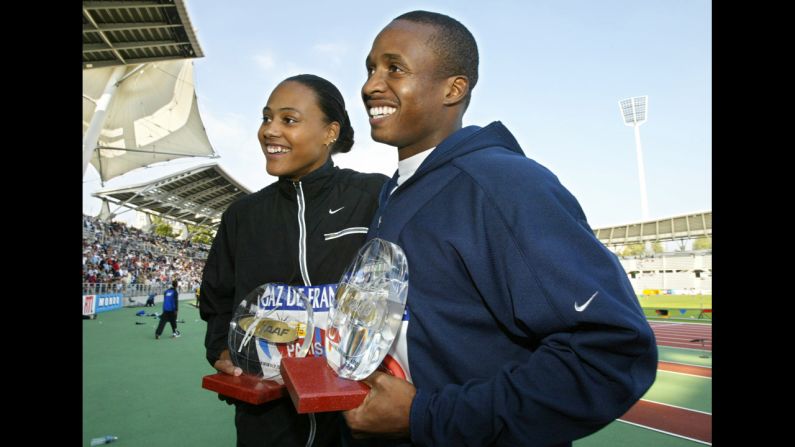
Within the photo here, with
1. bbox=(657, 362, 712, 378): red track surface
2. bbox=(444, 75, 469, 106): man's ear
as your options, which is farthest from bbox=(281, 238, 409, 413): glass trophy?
bbox=(657, 362, 712, 378): red track surface

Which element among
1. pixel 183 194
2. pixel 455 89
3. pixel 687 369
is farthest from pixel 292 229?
pixel 183 194

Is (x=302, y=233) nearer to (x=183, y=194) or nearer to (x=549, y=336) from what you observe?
(x=549, y=336)

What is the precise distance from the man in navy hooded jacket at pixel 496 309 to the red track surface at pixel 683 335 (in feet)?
38.2

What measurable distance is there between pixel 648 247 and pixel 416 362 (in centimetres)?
5359

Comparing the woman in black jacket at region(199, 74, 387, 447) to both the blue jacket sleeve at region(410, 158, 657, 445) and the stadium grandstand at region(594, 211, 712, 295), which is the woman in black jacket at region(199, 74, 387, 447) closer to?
the blue jacket sleeve at region(410, 158, 657, 445)

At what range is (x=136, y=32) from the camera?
48.7ft

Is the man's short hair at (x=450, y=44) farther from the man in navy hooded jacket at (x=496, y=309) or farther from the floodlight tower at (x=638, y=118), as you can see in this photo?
the floodlight tower at (x=638, y=118)

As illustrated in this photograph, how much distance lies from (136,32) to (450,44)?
1702 centimetres

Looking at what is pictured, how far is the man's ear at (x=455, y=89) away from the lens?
1.27 meters

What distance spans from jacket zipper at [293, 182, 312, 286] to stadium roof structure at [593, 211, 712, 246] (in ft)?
161

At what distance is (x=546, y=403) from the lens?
0.83 metres
